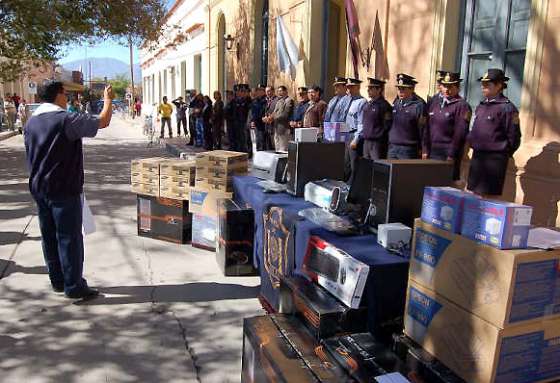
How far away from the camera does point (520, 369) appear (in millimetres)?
2193

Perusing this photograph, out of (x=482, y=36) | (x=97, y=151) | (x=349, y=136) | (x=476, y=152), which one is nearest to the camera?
(x=476, y=152)

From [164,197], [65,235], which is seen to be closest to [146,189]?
[164,197]

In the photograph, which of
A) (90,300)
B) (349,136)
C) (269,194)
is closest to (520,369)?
(269,194)

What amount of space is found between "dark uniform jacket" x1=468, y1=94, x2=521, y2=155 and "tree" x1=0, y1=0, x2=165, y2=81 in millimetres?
11235

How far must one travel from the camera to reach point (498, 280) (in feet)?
6.89

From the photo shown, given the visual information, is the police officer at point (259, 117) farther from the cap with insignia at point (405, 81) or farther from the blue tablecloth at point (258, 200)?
the blue tablecloth at point (258, 200)

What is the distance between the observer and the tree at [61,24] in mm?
12789

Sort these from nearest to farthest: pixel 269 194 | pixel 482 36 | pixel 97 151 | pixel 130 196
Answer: pixel 269 194 → pixel 482 36 → pixel 130 196 → pixel 97 151

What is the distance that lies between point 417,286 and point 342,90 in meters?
5.95

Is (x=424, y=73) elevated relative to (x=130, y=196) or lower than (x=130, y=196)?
elevated

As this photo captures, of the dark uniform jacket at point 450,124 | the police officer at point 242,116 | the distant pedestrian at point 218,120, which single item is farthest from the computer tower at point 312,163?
the distant pedestrian at point 218,120

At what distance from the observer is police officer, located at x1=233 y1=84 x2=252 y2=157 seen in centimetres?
1318

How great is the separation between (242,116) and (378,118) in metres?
7.06

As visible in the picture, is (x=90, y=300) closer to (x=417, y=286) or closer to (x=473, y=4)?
(x=417, y=286)
